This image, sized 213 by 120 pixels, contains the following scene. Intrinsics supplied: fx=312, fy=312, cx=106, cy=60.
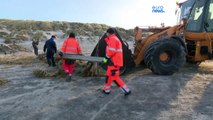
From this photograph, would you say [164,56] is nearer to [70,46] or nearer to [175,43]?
[175,43]

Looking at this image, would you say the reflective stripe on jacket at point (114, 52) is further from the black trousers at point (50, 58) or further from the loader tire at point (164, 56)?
the black trousers at point (50, 58)

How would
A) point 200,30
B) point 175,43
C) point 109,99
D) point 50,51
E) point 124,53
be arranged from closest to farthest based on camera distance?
point 109,99 → point 175,43 → point 124,53 → point 200,30 → point 50,51

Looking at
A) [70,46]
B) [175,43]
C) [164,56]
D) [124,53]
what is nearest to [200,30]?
[175,43]

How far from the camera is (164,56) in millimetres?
10414

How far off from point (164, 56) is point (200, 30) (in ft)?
5.78

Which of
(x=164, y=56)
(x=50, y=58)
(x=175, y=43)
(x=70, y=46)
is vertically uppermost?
(x=175, y=43)

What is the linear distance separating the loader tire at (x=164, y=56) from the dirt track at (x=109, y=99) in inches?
11.7

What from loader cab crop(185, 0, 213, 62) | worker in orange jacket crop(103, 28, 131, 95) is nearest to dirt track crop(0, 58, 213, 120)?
worker in orange jacket crop(103, 28, 131, 95)

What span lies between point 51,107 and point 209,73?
6.34 m

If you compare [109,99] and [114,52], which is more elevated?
[114,52]

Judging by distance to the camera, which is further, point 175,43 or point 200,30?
point 200,30

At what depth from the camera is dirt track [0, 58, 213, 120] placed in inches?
260

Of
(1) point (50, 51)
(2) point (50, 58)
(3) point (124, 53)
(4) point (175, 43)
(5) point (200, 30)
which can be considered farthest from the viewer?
(1) point (50, 51)

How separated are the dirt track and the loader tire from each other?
298 mm
